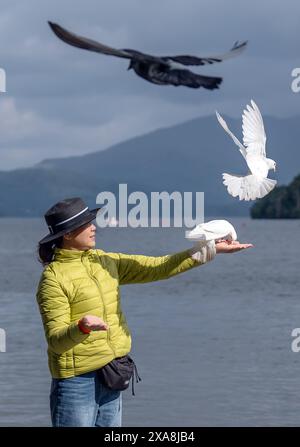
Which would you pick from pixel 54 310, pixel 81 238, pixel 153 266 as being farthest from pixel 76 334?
pixel 153 266

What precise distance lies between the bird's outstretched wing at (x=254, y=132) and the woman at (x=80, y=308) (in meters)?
0.62

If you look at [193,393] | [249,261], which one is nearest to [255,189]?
[193,393]

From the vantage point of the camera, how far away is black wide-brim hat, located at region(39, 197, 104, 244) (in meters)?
6.65

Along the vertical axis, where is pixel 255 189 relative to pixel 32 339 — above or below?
above

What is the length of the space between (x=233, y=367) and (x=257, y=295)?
78.3ft

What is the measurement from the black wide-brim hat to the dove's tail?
2.99 ft

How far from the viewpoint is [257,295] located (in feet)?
148

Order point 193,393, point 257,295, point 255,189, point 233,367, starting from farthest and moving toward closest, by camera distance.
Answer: point 257,295 → point 233,367 → point 193,393 → point 255,189

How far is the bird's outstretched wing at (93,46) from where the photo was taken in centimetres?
488

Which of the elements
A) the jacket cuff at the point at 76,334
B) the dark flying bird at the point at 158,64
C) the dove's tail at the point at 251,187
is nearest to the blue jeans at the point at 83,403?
the jacket cuff at the point at 76,334

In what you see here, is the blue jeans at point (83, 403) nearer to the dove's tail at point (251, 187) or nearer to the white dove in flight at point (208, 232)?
the white dove in flight at point (208, 232)

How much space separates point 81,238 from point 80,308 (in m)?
0.39

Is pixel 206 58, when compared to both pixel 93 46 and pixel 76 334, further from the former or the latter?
pixel 76 334
